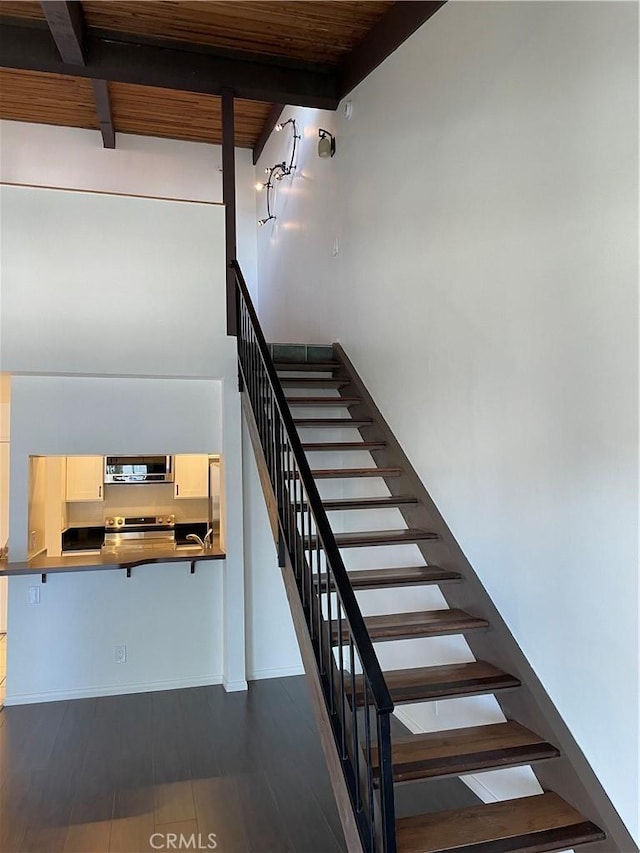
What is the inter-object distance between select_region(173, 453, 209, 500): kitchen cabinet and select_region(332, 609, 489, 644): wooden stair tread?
3747 mm

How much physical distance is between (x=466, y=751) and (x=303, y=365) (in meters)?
3.21

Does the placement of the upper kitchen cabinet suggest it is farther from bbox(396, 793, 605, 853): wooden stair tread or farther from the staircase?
bbox(396, 793, 605, 853): wooden stair tread

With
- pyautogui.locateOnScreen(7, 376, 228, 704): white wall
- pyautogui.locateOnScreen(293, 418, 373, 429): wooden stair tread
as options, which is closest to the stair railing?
pyautogui.locateOnScreen(293, 418, 373, 429): wooden stair tread

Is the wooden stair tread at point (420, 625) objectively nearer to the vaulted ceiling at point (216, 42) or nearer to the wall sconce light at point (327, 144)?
the vaulted ceiling at point (216, 42)

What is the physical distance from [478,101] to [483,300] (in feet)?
3.28

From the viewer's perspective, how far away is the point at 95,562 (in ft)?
15.2

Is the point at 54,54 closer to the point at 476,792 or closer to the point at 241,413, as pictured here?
the point at 241,413

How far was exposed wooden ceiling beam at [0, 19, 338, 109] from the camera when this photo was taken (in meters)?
4.45

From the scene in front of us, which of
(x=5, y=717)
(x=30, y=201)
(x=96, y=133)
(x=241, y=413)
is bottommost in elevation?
(x=5, y=717)

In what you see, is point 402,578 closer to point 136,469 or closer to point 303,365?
point 303,365

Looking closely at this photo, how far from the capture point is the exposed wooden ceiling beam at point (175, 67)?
4.45m

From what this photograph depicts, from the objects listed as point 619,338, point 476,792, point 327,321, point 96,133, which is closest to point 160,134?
point 96,133

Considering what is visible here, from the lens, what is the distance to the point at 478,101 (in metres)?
3.15

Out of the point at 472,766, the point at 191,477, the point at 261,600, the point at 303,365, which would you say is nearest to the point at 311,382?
the point at 303,365
